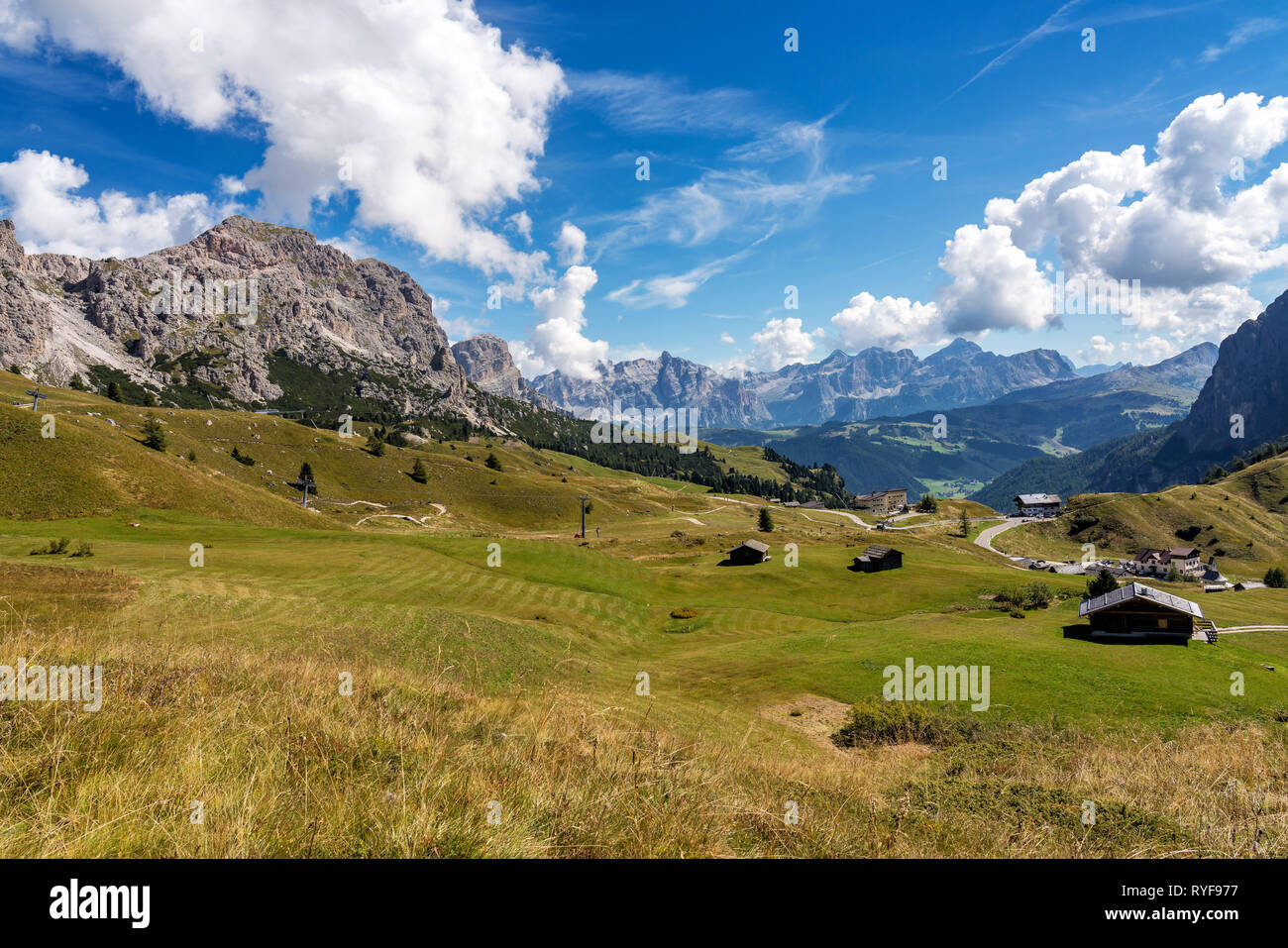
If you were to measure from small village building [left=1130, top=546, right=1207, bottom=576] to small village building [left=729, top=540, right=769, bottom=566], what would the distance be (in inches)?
4448

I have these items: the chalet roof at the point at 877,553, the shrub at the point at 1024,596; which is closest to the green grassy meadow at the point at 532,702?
the shrub at the point at 1024,596

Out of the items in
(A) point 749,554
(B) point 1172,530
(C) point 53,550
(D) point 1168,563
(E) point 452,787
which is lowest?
(D) point 1168,563

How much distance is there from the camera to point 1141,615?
44750 millimetres

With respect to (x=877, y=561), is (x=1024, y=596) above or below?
below

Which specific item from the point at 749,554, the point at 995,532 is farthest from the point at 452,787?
the point at 995,532

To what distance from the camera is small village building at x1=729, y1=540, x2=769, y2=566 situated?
83.3 meters

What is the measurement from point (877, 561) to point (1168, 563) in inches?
4333

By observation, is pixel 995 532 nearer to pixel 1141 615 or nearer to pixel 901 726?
pixel 1141 615


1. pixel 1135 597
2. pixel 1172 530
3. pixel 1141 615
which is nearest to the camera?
pixel 1135 597

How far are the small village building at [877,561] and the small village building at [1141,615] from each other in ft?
108

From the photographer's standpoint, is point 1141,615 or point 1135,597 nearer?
point 1135,597

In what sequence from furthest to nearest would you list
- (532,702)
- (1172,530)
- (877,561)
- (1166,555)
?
(1172,530) < (1166,555) < (877,561) < (532,702)

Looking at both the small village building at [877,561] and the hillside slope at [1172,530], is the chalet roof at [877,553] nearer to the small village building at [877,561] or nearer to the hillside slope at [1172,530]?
the small village building at [877,561]

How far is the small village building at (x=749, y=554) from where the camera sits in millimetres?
83275
